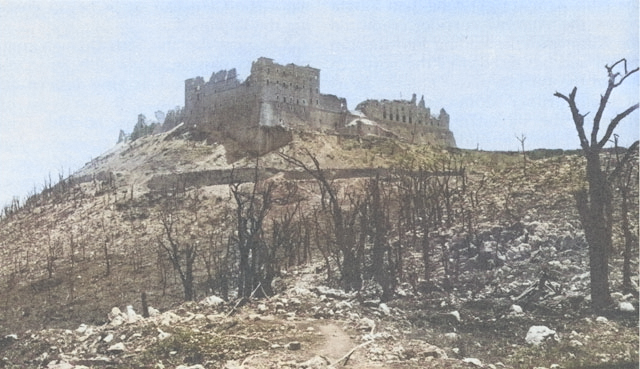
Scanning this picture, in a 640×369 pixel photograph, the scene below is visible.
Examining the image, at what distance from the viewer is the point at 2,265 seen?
1778cm

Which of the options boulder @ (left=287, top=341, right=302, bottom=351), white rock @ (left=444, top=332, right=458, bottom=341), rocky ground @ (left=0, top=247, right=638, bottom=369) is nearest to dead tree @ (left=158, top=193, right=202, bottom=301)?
rocky ground @ (left=0, top=247, right=638, bottom=369)

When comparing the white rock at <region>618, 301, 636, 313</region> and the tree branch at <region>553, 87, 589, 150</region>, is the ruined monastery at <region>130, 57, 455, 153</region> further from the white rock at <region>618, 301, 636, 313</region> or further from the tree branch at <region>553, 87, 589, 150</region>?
the white rock at <region>618, 301, 636, 313</region>

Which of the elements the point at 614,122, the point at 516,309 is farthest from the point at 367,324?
the point at 614,122

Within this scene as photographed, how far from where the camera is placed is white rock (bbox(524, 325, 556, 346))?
8867 mm

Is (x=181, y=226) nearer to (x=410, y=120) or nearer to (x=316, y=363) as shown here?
(x=316, y=363)

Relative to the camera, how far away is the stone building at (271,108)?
37094 millimetres

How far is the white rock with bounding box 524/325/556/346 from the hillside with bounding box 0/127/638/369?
5cm

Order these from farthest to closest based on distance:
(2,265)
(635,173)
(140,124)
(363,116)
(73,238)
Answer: (140,124) → (363,116) → (73,238) → (2,265) → (635,173)

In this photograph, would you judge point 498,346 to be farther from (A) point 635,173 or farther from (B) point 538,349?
(A) point 635,173

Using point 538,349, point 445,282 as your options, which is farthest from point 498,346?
point 445,282

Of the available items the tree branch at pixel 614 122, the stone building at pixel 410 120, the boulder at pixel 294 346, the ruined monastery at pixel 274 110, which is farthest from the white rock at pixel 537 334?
the stone building at pixel 410 120

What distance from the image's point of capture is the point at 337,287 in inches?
496

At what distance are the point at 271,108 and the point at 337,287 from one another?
26.2 m

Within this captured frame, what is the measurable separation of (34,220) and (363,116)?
83.0 feet
